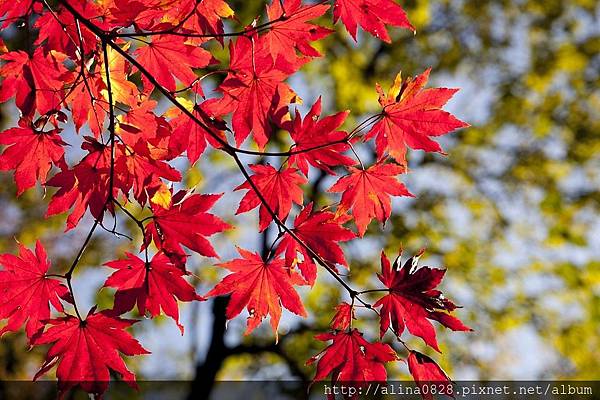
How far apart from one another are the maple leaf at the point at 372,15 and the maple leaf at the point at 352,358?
27.6 inches

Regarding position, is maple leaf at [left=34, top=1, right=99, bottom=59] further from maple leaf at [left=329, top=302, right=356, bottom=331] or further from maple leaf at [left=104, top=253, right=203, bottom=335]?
maple leaf at [left=329, top=302, right=356, bottom=331]

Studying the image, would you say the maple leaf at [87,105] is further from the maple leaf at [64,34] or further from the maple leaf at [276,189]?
the maple leaf at [276,189]

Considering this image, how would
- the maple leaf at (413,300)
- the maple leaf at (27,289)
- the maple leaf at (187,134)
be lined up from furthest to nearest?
the maple leaf at (187,134)
the maple leaf at (27,289)
the maple leaf at (413,300)

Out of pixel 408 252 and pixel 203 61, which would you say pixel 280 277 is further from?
pixel 408 252

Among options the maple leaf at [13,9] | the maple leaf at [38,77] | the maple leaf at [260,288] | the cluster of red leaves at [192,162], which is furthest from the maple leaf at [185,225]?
the maple leaf at [13,9]

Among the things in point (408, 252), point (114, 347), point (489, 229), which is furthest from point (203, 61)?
point (489, 229)

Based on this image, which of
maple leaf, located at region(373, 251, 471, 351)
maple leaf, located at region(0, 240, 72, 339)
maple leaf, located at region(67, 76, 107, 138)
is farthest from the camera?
maple leaf, located at region(67, 76, 107, 138)

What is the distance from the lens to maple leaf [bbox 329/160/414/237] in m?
1.50

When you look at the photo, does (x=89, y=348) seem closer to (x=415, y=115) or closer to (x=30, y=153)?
(x=30, y=153)

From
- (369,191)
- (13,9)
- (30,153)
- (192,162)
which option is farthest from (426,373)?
(13,9)

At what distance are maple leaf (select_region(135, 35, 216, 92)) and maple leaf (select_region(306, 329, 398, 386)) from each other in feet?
2.48

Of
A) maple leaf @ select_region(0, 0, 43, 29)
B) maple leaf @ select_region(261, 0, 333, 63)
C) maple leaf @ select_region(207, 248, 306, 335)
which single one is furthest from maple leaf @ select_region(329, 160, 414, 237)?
maple leaf @ select_region(0, 0, 43, 29)

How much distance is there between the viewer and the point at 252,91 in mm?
1492

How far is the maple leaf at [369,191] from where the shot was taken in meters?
1.50
